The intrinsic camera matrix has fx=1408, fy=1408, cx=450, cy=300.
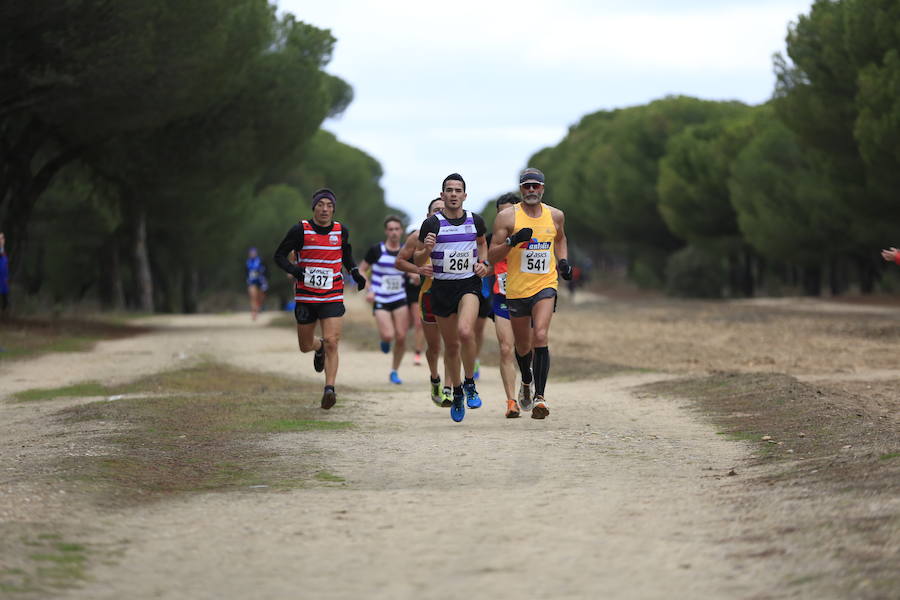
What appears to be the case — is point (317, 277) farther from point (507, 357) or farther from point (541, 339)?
point (541, 339)

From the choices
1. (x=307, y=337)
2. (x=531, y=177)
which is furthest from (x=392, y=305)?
(x=531, y=177)

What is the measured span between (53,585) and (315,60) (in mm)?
37706

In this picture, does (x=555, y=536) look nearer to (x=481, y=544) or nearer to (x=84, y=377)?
(x=481, y=544)

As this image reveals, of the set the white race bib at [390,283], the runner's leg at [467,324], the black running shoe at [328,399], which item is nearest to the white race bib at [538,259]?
the runner's leg at [467,324]

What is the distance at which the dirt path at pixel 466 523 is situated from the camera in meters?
5.82

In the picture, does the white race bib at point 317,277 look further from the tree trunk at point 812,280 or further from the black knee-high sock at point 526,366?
the tree trunk at point 812,280

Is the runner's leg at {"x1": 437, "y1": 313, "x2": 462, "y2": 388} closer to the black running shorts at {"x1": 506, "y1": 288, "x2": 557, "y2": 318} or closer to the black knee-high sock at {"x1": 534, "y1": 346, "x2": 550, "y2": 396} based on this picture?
the black running shorts at {"x1": 506, "y1": 288, "x2": 557, "y2": 318}

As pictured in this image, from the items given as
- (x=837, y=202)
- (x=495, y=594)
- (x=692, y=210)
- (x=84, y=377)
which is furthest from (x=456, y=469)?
(x=692, y=210)

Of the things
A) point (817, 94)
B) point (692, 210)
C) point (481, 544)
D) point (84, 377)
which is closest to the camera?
point (481, 544)

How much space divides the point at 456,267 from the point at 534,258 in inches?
30.0

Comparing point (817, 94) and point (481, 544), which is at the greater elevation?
point (817, 94)

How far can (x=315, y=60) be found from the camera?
42562 mm

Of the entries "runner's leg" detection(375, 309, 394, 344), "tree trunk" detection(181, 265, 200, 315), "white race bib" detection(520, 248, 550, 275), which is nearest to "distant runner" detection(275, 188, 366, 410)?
"white race bib" detection(520, 248, 550, 275)

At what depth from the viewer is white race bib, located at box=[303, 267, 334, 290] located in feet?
44.4
